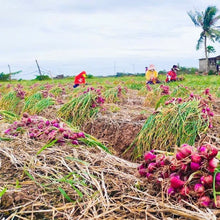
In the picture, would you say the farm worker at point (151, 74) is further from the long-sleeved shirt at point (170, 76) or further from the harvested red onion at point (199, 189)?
the harvested red onion at point (199, 189)

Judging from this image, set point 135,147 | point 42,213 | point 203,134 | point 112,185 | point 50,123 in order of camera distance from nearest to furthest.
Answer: point 42,213
point 112,185
point 50,123
point 203,134
point 135,147

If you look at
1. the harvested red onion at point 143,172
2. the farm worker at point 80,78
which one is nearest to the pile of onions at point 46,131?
the harvested red onion at point 143,172

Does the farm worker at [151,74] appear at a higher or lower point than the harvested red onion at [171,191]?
higher

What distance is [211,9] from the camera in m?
39.3

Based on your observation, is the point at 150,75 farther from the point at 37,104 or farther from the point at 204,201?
the point at 204,201

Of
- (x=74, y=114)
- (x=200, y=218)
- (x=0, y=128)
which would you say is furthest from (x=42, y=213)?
(x=74, y=114)

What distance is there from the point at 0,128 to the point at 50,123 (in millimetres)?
737

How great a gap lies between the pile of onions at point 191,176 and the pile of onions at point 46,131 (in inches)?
43.4

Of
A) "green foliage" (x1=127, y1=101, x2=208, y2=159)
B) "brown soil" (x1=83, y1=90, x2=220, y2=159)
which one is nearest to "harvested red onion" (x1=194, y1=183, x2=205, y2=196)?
"green foliage" (x1=127, y1=101, x2=208, y2=159)

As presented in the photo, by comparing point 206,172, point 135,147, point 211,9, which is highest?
point 211,9

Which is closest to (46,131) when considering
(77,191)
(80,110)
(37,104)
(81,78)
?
(77,191)

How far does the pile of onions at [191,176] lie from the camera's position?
152 centimetres

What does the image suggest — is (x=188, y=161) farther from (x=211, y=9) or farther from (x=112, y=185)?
(x=211, y=9)

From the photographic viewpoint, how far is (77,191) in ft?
5.75
